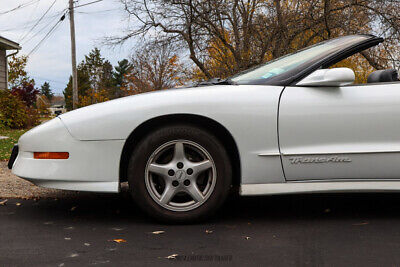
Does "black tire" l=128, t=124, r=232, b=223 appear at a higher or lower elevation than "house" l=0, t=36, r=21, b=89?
lower

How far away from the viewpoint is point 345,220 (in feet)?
11.6

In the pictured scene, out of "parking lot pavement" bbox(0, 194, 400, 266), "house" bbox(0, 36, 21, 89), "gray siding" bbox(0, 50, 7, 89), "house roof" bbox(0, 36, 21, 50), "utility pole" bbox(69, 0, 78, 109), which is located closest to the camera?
"parking lot pavement" bbox(0, 194, 400, 266)

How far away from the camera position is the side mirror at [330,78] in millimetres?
3297

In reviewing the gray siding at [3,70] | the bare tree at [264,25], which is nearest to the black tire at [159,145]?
the bare tree at [264,25]

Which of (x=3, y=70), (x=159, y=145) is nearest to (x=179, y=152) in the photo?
(x=159, y=145)

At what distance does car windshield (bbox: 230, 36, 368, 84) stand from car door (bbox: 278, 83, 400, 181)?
252 mm

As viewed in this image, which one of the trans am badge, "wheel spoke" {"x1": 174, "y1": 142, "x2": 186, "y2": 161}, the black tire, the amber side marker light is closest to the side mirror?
the trans am badge

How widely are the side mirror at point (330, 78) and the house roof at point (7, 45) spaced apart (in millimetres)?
18157

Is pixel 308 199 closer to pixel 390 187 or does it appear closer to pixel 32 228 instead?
pixel 390 187

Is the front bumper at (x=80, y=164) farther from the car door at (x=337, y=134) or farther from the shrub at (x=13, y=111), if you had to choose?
the shrub at (x=13, y=111)

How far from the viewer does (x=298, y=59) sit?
12.0 feet

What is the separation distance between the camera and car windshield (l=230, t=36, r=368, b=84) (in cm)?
356

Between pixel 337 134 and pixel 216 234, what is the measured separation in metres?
1.13

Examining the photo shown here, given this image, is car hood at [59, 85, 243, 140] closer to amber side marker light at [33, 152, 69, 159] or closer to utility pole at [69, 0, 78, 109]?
amber side marker light at [33, 152, 69, 159]
